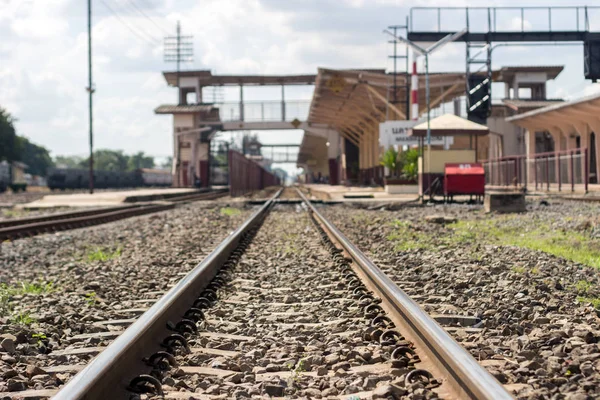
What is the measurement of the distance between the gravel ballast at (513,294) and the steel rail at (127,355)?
1.71 m

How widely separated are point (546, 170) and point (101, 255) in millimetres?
21719

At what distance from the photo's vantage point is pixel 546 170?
91.9ft

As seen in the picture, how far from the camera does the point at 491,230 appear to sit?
12438 mm

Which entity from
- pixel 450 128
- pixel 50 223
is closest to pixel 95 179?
pixel 450 128

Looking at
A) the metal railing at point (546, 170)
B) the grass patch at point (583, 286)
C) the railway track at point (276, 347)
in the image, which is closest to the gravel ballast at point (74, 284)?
the railway track at point (276, 347)

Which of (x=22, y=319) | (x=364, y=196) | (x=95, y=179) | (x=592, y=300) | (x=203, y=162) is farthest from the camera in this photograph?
(x=95, y=179)

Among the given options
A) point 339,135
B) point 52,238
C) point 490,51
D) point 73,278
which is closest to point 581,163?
point 490,51

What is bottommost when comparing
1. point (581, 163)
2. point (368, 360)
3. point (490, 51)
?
point (368, 360)

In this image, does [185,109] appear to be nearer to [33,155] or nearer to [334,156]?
[334,156]

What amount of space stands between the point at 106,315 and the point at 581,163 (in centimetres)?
2186

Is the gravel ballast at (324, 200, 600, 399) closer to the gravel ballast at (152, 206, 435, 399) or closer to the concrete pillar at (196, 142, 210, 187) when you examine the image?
the gravel ballast at (152, 206, 435, 399)

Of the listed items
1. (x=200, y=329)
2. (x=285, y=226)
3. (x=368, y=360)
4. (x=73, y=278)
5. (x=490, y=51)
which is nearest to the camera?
(x=368, y=360)

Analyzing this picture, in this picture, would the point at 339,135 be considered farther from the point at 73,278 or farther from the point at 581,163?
the point at 73,278

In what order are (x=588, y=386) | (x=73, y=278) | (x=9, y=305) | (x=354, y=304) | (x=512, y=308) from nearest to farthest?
1. (x=588, y=386)
2. (x=512, y=308)
3. (x=354, y=304)
4. (x=9, y=305)
5. (x=73, y=278)
